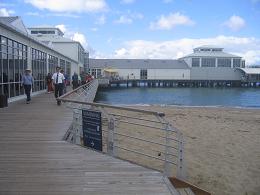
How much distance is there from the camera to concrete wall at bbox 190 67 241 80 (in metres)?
91.9

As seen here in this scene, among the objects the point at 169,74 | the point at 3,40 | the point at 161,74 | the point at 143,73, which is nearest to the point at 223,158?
the point at 3,40

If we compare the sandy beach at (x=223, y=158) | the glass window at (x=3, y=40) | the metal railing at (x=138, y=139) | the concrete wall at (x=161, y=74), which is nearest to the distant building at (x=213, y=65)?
the concrete wall at (x=161, y=74)

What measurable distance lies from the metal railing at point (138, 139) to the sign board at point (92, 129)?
0.53 feet

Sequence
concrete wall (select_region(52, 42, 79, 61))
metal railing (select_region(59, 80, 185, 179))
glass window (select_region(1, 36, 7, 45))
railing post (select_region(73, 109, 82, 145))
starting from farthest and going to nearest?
concrete wall (select_region(52, 42, 79, 61)), glass window (select_region(1, 36, 7, 45)), railing post (select_region(73, 109, 82, 145)), metal railing (select_region(59, 80, 185, 179))

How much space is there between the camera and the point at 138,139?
696cm

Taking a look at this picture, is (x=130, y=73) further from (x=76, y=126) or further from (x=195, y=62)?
(x=76, y=126)

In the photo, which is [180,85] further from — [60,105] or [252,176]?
[252,176]

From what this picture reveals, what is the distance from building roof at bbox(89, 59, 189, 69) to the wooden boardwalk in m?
82.3

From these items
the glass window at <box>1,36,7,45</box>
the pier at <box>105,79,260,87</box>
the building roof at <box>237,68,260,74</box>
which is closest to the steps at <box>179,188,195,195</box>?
the glass window at <box>1,36,7,45</box>

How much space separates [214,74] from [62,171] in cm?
8925

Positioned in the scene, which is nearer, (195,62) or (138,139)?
(138,139)

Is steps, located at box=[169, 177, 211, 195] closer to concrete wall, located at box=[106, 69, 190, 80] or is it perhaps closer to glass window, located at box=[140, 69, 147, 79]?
concrete wall, located at box=[106, 69, 190, 80]

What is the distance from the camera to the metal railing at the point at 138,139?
6.18m

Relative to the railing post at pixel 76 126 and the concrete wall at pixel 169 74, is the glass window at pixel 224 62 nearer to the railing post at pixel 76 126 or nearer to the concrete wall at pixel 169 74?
the concrete wall at pixel 169 74
